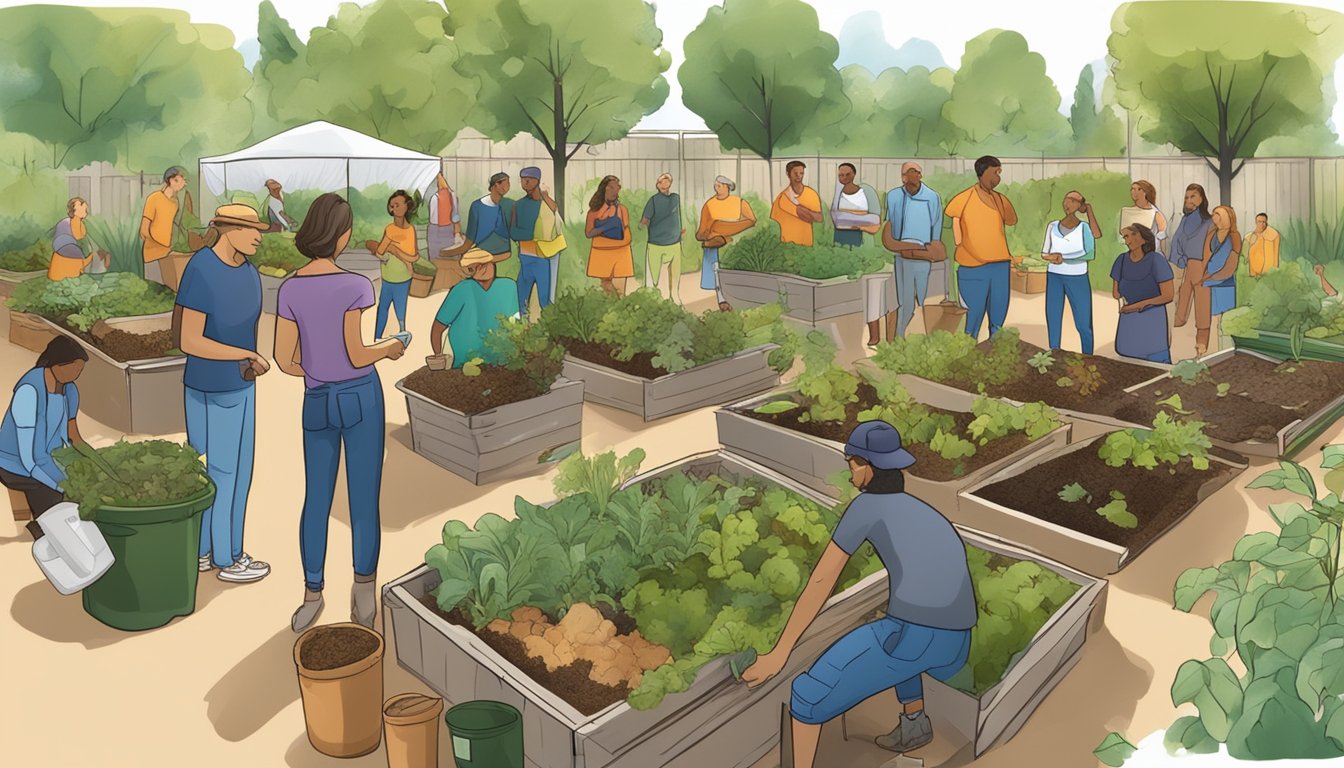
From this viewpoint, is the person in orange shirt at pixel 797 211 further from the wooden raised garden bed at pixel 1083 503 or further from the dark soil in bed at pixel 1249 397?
the wooden raised garden bed at pixel 1083 503

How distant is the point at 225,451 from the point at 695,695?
3038mm

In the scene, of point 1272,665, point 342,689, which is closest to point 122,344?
point 342,689

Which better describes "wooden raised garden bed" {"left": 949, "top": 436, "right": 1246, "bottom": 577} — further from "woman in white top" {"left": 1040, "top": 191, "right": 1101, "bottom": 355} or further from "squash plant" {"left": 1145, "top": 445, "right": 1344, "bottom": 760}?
"woman in white top" {"left": 1040, "top": 191, "right": 1101, "bottom": 355}

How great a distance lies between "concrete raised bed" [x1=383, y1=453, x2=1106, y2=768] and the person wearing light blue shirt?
5470 mm

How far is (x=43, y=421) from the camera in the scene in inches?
239

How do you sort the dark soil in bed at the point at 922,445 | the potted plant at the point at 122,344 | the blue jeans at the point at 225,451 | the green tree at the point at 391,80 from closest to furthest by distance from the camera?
the blue jeans at the point at 225,451
the dark soil in bed at the point at 922,445
the potted plant at the point at 122,344
the green tree at the point at 391,80

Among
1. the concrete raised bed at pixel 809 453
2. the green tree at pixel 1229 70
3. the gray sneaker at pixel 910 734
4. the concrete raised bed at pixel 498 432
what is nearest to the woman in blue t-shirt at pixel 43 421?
the concrete raised bed at pixel 498 432

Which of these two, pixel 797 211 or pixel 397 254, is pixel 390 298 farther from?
pixel 797 211

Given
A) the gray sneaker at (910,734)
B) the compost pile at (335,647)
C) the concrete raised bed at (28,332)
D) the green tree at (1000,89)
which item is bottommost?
the gray sneaker at (910,734)

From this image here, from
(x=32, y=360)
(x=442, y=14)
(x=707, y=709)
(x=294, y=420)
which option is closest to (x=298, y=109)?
(x=442, y=14)

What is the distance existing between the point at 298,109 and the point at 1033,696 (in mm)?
19561

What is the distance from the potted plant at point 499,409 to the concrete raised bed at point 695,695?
250cm

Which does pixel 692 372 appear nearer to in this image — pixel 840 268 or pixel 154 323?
pixel 840 268

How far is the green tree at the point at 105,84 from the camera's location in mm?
19547
